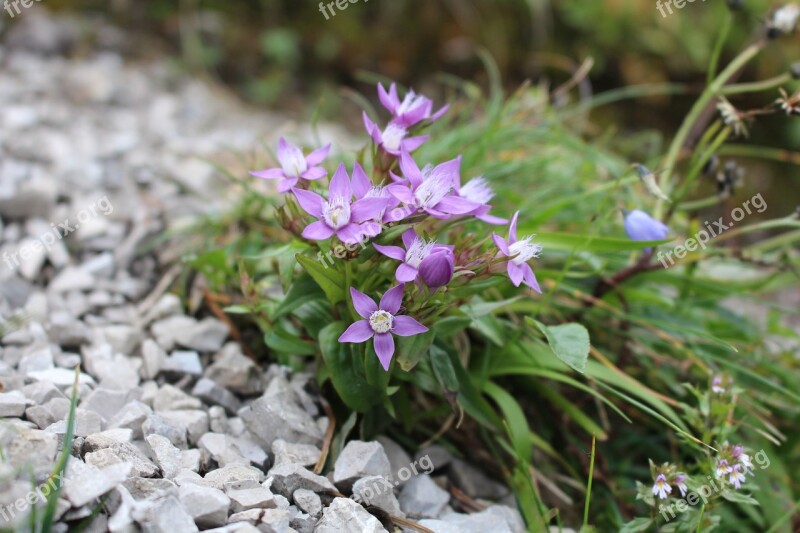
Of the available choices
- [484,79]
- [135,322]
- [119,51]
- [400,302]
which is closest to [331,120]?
[484,79]

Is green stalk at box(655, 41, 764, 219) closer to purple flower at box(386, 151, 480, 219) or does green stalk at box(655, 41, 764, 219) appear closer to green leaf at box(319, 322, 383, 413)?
purple flower at box(386, 151, 480, 219)

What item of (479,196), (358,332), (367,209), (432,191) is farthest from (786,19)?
(358,332)

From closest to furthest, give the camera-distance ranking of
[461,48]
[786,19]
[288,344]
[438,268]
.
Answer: [438,268] → [288,344] → [786,19] → [461,48]

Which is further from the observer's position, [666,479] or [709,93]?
[709,93]

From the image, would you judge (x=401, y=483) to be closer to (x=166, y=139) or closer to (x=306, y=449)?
(x=306, y=449)

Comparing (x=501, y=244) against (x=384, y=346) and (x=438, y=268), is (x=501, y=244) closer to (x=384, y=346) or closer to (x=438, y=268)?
(x=438, y=268)

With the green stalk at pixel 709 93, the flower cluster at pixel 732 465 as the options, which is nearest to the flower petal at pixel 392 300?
the flower cluster at pixel 732 465
